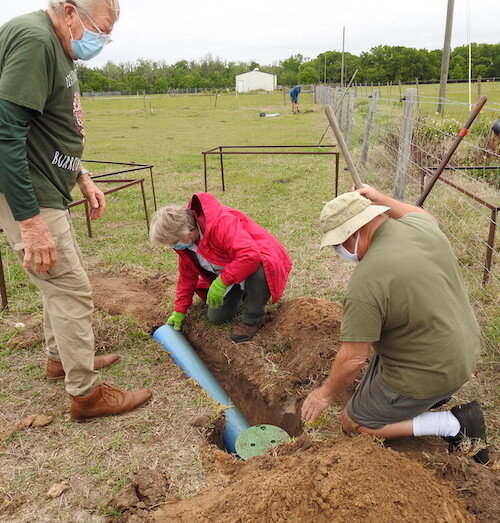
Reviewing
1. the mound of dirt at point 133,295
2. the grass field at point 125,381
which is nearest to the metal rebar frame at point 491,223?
the grass field at point 125,381

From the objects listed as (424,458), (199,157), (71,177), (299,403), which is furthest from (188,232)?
(199,157)

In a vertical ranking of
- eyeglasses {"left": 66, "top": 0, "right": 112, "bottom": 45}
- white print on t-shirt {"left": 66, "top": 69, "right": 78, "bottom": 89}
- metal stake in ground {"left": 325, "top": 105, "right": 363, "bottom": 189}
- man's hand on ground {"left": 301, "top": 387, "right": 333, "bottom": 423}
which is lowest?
A: man's hand on ground {"left": 301, "top": 387, "right": 333, "bottom": 423}

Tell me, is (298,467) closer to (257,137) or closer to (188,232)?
(188,232)

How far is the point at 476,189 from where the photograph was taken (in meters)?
6.21

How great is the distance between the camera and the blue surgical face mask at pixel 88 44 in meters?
2.26

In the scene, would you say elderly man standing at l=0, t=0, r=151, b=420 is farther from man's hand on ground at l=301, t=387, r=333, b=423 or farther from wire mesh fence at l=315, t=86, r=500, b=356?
wire mesh fence at l=315, t=86, r=500, b=356

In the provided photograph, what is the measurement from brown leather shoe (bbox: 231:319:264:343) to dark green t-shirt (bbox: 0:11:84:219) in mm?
1634

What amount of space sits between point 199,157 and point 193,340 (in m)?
9.27

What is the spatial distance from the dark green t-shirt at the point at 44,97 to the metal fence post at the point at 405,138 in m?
4.54

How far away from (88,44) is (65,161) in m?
0.60

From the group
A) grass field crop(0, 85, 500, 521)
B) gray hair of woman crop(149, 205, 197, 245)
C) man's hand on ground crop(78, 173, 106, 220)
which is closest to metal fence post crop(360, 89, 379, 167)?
grass field crop(0, 85, 500, 521)

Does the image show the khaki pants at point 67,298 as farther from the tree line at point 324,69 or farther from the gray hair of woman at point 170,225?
the tree line at point 324,69

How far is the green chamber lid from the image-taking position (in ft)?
8.49

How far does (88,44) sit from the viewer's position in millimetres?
2283
